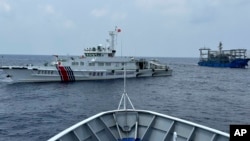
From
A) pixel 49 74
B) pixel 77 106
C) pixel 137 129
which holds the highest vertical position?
pixel 137 129

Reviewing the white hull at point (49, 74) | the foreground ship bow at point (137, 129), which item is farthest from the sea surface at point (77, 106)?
the foreground ship bow at point (137, 129)

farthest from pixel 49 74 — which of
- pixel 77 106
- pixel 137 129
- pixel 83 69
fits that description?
pixel 137 129

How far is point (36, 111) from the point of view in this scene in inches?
1352

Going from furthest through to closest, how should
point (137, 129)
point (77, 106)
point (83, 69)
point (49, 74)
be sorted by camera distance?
1. point (83, 69)
2. point (49, 74)
3. point (77, 106)
4. point (137, 129)

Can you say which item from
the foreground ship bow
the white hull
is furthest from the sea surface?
the foreground ship bow

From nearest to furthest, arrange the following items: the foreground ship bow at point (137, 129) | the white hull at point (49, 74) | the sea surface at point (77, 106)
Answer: the foreground ship bow at point (137, 129) → the sea surface at point (77, 106) → the white hull at point (49, 74)

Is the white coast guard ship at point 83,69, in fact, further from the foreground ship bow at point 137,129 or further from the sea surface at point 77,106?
the foreground ship bow at point 137,129

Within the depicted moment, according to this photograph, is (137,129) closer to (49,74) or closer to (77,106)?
(77,106)

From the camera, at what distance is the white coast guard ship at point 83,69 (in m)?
60.8

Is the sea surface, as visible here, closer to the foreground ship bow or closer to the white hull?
the white hull

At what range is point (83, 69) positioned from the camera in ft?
210

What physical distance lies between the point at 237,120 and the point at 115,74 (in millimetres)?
41715

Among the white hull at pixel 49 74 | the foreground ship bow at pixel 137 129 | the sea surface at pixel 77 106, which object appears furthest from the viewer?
the white hull at pixel 49 74

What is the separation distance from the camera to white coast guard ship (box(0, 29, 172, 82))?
199 feet
